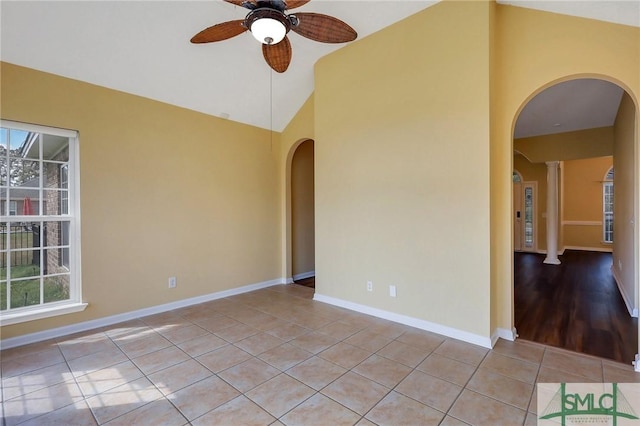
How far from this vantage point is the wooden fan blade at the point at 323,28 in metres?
2.08

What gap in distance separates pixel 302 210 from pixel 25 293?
3.82m

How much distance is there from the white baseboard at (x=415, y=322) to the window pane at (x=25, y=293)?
309 cm

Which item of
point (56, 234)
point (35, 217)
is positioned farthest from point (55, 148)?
point (56, 234)

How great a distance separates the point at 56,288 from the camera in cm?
319

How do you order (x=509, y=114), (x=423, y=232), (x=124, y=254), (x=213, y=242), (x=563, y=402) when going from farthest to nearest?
1. (x=213, y=242)
2. (x=124, y=254)
3. (x=423, y=232)
4. (x=509, y=114)
5. (x=563, y=402)

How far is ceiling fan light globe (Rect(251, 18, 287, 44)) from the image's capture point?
6.30 ft

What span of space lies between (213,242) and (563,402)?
3.98 meters

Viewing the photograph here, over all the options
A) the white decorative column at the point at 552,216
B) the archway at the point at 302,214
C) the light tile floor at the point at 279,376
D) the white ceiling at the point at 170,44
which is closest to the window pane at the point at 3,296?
the light tile floor at the point at 279,376

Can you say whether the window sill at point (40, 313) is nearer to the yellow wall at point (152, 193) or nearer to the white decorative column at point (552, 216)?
the yellow wall at point (152, 193)

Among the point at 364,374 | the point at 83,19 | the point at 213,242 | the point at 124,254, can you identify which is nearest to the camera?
the point at 364,374

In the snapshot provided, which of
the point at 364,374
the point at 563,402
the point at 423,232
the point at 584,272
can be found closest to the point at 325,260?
the point at 423,232

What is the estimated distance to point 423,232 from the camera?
3205mm

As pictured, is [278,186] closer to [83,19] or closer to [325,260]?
[325,260]

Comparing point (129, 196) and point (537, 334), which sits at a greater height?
point (129, 196)
